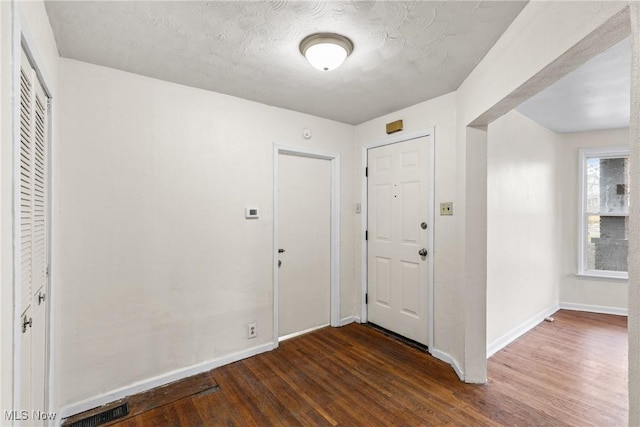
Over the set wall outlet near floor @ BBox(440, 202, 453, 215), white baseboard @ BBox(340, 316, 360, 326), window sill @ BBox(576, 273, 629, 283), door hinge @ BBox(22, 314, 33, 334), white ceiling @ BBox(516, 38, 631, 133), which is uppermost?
white ceiling @ BBox(516, 38, 631, 133)

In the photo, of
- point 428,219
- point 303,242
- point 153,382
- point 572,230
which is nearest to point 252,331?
point 153,382

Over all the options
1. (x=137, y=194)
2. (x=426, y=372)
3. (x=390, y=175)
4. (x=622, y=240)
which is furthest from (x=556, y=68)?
(x=622, y=240)

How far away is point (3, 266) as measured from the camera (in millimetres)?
916

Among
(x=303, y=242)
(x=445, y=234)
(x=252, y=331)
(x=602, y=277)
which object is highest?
(x=445, y=234)

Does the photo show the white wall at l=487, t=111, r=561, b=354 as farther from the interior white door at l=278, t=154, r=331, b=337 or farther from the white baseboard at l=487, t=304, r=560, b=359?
the interior white door at l=278, t=154, r=331, b=337

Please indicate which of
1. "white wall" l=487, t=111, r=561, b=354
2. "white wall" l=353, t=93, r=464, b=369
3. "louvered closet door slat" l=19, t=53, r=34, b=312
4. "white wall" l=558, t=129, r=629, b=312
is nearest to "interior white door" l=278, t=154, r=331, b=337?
"white wall" l=353, t=93, r=464, b=369

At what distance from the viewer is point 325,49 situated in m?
1.72

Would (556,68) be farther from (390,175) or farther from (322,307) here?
(322,307)

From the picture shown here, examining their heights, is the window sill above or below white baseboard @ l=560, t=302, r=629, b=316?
above

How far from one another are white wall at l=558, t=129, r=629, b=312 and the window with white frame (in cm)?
7

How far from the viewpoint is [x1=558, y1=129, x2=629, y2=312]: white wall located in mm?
3924

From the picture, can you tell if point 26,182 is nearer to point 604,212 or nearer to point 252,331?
point 252,331

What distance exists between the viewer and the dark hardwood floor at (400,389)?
191cm

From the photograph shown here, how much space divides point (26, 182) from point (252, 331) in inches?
78.3
